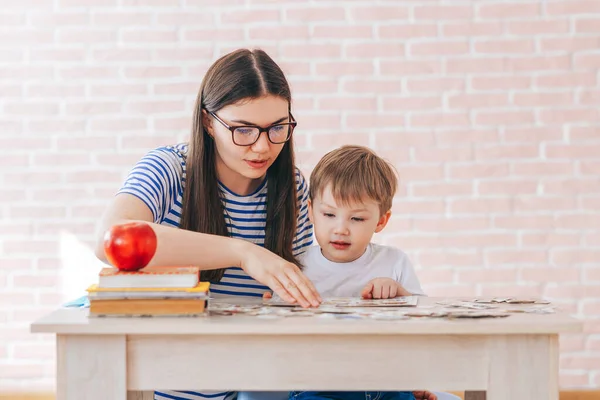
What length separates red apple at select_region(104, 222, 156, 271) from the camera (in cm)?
143

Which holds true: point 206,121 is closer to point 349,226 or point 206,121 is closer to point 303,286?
point 349,226

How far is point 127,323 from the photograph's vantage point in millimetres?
1371

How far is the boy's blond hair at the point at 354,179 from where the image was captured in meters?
2.06

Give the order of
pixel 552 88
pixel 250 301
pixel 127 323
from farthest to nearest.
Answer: pixel 552 88 < pixel 250 301 < pixel 127 323

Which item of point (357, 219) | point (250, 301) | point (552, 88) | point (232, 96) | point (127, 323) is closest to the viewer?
point (127, 323)

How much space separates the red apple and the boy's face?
2.30 feet

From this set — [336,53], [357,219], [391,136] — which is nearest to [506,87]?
[391,136]

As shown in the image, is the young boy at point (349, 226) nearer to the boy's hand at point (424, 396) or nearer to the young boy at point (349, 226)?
the young boy at point (349, 226)

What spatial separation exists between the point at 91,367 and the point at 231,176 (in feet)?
2.58

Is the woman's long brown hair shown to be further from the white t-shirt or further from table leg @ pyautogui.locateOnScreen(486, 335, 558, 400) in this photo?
table leg @ pyautogui.locateOnScreen(486, 335, 558, 400)

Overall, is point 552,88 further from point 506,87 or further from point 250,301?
point 250,301

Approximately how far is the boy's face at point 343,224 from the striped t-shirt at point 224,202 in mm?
121

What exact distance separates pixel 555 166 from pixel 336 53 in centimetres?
104

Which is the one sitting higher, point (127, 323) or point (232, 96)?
point (232, 96)
